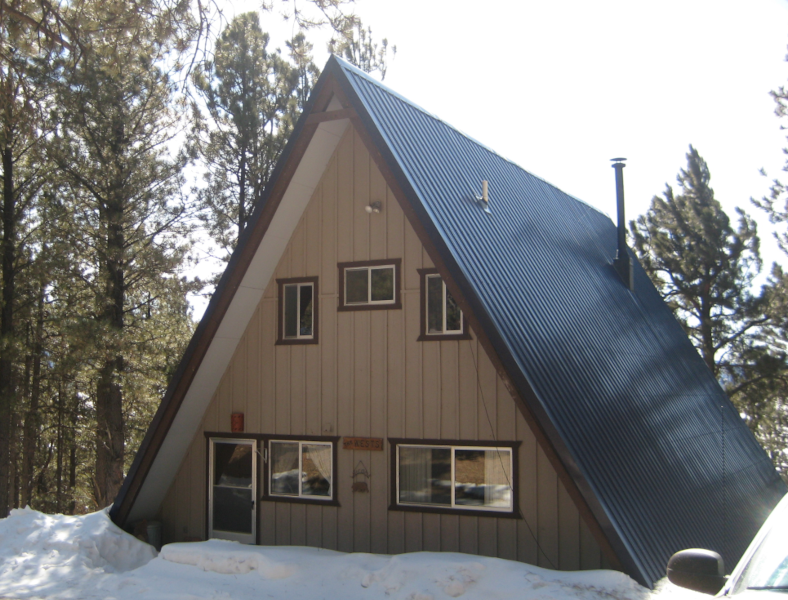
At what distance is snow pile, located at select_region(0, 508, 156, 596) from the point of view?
10.2 m

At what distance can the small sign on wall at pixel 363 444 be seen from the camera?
35.9ft

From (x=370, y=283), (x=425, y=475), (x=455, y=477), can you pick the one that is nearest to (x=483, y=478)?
(x=455, y=477)

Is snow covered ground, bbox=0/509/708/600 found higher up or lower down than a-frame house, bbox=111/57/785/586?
lower down

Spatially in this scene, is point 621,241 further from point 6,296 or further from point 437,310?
point 6,296

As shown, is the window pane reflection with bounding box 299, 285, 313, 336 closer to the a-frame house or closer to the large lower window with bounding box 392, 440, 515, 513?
the a-frame house

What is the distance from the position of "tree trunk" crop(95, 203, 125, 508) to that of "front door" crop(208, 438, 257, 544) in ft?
32.4

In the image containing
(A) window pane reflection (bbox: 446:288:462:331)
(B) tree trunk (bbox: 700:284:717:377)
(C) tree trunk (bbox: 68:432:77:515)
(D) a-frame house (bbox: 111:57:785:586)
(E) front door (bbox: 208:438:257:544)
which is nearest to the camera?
(D) a-frame house (bbox: 111:57:785:586)

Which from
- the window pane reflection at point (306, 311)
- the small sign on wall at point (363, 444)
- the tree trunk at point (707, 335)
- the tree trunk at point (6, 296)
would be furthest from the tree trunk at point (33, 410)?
the tree trunk at point (707, 335)

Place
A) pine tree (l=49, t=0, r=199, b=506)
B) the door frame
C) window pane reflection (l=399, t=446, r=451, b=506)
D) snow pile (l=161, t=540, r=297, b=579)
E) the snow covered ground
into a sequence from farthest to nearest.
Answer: pine tree (l=49, t=0, r=199, b=506), the door frame, window pane reflection (l=399, t=446, r=451, b=506), snow pile (l=161, t=540, r=297, b=579), the snow covered ground

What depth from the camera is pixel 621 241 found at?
17062 millimetres

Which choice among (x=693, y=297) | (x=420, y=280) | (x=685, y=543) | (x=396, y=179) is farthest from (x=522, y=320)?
(x=693, y=297)

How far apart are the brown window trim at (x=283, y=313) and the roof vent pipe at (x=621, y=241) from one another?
802cm

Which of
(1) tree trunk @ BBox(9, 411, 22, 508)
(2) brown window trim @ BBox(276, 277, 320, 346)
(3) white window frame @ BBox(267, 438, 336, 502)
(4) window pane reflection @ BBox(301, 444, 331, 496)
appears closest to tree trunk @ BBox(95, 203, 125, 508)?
(1) tree trunk @ BBox(9, 411, 22, 508)

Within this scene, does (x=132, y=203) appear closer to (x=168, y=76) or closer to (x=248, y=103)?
(x=248, y=103)
